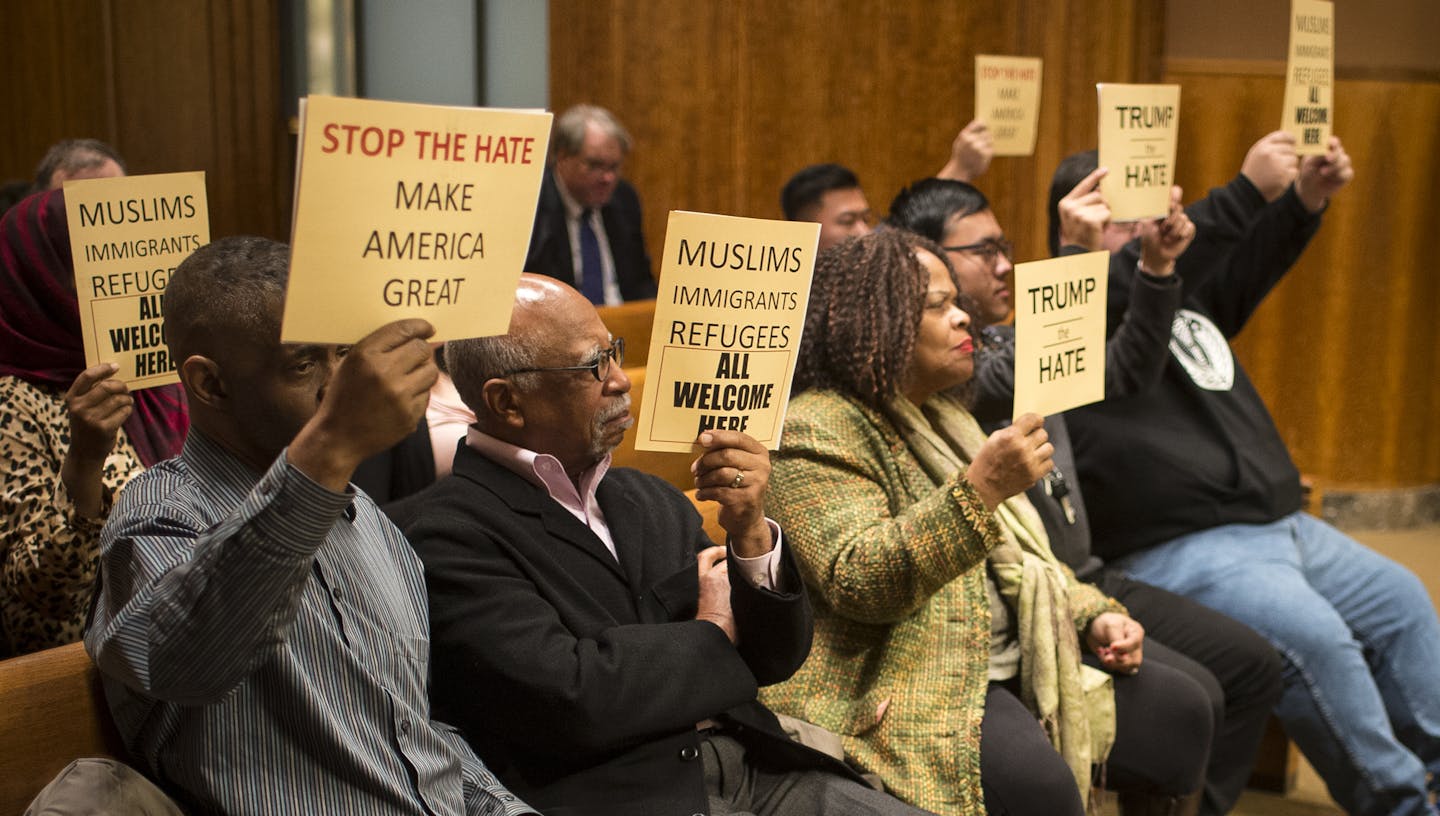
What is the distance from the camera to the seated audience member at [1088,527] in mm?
3014

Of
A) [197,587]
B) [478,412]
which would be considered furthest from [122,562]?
[478,412]

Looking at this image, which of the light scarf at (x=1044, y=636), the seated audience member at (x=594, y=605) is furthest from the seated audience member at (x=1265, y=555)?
the seated audience member at (x=594, y=605)

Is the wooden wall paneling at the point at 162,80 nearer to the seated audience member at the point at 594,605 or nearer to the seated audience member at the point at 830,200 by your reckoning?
the seated audience member at the point at 830,200

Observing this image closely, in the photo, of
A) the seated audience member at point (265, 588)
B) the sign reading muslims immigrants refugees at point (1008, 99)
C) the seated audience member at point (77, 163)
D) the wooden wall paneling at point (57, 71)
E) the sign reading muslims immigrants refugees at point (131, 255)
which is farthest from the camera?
the wooden wall paneling at point (57, 71)

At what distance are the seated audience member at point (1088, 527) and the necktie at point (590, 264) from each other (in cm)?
232

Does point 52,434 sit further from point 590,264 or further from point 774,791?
point 590,264

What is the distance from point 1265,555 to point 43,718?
8.52ft

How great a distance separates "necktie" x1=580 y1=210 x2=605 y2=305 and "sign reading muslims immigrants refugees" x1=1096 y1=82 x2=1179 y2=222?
2.66m

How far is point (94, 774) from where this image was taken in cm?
147

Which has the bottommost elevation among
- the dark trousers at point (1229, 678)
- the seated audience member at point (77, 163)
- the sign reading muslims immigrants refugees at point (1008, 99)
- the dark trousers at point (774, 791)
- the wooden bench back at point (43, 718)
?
the dark trousers at point (1229, 678)

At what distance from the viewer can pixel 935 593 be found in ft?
7.68

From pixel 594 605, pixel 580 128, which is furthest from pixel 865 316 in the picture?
pixel 580 128

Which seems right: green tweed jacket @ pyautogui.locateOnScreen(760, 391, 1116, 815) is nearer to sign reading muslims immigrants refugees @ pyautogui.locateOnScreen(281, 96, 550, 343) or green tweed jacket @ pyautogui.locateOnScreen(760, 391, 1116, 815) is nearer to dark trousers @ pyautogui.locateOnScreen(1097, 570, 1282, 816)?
dark trousers @ pyautogui.locateOnScreen(1097, 570, 1282, 816)

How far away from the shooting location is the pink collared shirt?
1941mm
